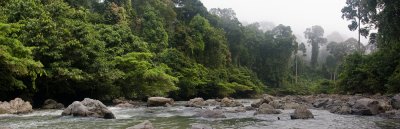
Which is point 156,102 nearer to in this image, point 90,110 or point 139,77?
point 139,77

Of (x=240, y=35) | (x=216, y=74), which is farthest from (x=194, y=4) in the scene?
(x=216, y=74)

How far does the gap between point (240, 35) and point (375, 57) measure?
104ft

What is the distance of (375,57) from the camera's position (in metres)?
36.5

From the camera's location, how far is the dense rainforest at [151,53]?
20.8 m

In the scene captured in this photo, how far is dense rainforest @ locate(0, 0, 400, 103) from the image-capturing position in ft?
68.1

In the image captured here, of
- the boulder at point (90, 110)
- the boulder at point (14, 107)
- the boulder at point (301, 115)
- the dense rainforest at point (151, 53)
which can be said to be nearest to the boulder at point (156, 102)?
the dense rainforest at point (151, 53)

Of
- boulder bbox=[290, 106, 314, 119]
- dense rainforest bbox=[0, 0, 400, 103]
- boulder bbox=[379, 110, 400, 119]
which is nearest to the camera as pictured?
boulder bbox=[290, 106, 314, 119]

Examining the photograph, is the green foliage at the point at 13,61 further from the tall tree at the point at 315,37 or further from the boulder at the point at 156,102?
the tall tree at the point at 315,37

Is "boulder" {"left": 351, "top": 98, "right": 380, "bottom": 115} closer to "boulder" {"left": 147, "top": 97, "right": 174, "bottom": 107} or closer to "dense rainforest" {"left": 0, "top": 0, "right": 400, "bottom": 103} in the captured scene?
"dense rainforest" {"left": 0, "top": 0, "right": 400, "bottom": 103}

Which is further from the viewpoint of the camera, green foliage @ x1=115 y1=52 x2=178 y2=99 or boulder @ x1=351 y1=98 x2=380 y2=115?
green foliage @ x1=115 y1=52 x2=178 y2=99

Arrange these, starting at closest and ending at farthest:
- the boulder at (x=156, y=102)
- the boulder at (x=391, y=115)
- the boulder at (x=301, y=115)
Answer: the boulder at (x=301, y=115) < the boulder at (x=391, y=115) < the boulder at (x=156, y=102)

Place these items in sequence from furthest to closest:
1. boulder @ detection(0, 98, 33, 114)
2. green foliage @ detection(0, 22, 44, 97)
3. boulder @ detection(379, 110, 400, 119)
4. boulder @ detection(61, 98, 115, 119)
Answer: green foliage @ detection(0, 22, 44, 97), boulder @ detection(379, 110, 400, 119), boulder @ detection(0, 98, 33, 114), boulder @ detection(61, 98, 115, 119)

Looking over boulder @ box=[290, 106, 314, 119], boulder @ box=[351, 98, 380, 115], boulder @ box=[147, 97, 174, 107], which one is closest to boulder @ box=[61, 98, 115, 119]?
boulder @ box=[290, 106, 314, 119]

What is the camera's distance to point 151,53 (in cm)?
3406
